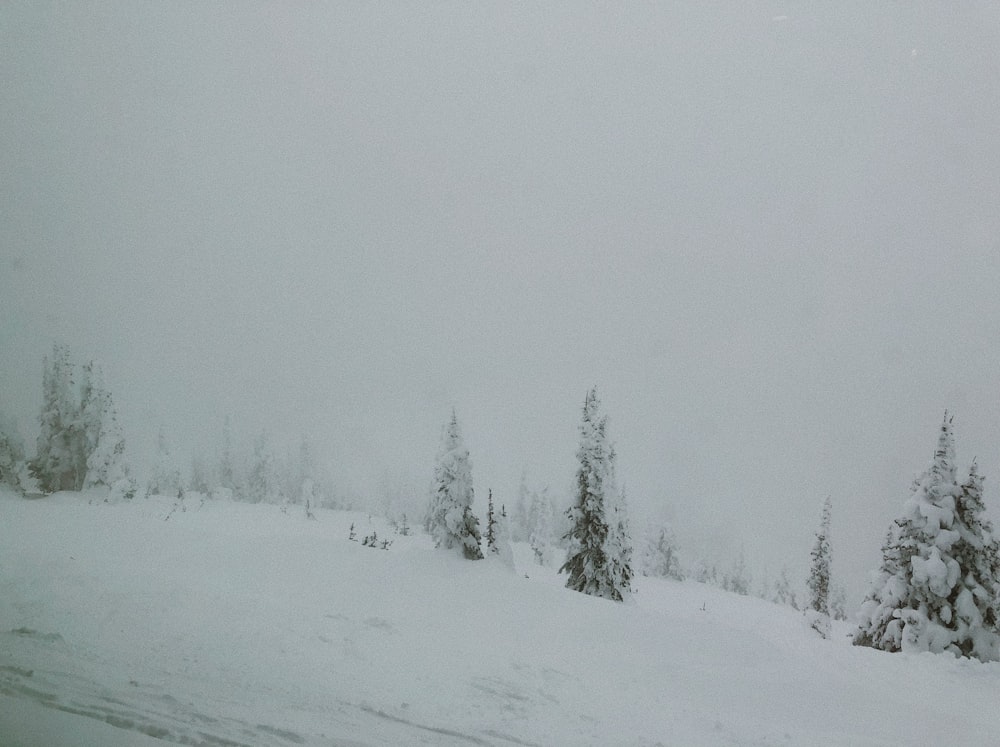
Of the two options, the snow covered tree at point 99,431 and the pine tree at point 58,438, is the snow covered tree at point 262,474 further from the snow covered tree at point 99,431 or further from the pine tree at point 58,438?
the pine tree at point 58,438

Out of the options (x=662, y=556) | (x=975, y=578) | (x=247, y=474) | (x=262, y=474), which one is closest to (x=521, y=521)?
(x=662, y=556)

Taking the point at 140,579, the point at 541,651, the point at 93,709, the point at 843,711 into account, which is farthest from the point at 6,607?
the point at 843,711

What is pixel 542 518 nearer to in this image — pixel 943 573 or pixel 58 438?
pixel 58 438

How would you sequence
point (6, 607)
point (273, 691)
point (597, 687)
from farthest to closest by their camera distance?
point (597, 687) → point (6, 607) → point (273, 691)

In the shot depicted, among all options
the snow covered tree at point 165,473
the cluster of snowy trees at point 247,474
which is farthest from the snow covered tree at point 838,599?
the snow covered tree at point 165,473

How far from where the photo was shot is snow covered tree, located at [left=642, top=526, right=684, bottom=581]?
5253 centimetres

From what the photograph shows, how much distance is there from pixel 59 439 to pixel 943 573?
35.6 m

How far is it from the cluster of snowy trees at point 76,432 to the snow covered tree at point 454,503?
18000mm

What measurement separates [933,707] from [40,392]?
31921mm

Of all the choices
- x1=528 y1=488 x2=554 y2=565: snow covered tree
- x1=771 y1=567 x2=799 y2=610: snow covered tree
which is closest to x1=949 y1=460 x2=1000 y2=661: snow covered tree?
x1=528 y1=488 x2=554 y2=565: snow covered tree

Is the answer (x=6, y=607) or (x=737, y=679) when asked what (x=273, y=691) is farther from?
(x=737, y=679)

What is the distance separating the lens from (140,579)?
1003 centimetres

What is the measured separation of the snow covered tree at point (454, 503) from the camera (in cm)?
1670

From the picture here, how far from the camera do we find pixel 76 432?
25.9 meters
